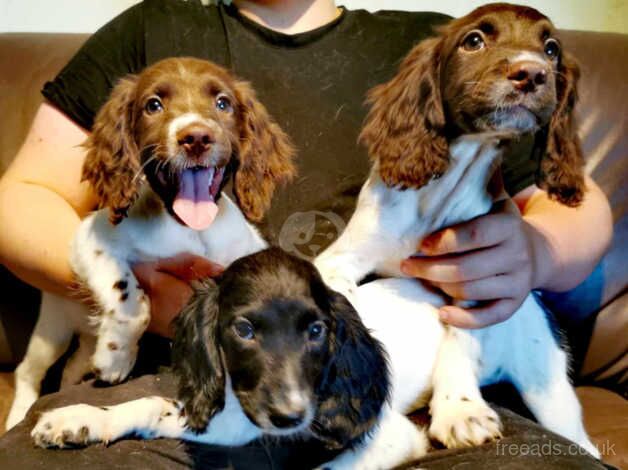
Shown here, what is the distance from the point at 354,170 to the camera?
7.40 ft

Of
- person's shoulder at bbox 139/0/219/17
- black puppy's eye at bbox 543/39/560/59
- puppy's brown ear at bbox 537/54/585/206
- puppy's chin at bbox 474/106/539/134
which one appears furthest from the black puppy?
person's shoulder at bbox 139/0/219/17

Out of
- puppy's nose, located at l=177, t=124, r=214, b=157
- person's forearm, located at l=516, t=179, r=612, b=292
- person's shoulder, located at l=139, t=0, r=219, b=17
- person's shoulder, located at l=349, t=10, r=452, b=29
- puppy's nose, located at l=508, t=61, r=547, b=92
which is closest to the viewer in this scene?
puppy's nose, located at l=508, t=61, r=547, b=92

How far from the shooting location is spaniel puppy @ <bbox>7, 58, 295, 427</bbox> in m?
1.68

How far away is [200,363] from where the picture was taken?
56.7 inches

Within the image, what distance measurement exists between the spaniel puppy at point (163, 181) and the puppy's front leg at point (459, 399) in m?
0.61

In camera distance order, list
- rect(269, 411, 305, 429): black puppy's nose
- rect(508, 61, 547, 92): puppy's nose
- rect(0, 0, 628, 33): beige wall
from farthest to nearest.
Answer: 1. rect(0, 0, 628, 33): beige wall
2. rect(508, 61, 547, 92): puppy's nose
3. rect(269, 411, 305, 429): black puppy's nose

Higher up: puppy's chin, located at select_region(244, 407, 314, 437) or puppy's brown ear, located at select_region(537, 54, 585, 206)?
puppy's brown ear, located at select_region(537, 54, 585, 206)

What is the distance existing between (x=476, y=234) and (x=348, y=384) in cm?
54

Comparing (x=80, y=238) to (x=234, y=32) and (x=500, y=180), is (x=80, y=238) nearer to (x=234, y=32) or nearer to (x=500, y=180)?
(x=234, y=32)

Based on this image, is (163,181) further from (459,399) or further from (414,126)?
(459,399)

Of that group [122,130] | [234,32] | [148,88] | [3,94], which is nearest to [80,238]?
[122,130]

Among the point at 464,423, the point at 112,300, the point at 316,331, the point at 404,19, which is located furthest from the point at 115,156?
the point at 404,19

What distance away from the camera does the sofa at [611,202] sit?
237 centimetres

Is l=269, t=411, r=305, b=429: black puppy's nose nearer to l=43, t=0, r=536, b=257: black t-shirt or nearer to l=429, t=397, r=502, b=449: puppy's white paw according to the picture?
l=429, t=397, r=502, b=449: puppy's white paw
